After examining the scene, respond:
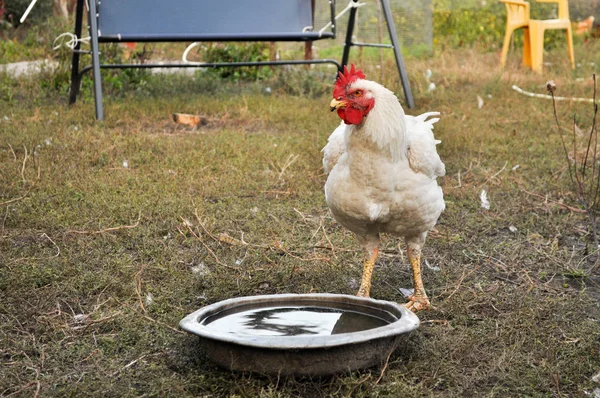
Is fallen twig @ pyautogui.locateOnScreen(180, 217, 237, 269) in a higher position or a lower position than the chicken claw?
higher

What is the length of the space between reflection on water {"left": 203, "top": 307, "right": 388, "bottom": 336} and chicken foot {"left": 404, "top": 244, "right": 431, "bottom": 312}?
→ 1.40 ft

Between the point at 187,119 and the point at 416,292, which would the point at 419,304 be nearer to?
the point at 416,292

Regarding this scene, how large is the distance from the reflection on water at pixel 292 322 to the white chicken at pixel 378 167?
39 centimetres

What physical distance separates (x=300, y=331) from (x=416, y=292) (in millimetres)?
704

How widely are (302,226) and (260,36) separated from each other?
10.1ft

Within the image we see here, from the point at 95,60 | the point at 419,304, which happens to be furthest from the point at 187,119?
the point at 419,304

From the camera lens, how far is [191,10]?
22.0ft

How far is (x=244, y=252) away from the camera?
11.8 ft

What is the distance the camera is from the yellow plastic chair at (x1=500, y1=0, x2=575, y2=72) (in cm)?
913

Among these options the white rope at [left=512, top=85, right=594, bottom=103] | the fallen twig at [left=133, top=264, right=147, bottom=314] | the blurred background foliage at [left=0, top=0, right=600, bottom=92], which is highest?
the blurred background foliage at [left=0, top=0, right=600, bottom=92]

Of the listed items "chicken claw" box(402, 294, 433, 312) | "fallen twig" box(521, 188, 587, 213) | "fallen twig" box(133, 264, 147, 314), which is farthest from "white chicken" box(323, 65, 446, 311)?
"fallen twig" box(521, 188, 587, 213)

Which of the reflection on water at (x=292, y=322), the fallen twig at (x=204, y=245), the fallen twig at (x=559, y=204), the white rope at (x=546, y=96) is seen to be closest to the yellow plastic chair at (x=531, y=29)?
the white rope at (x=546, y=96)

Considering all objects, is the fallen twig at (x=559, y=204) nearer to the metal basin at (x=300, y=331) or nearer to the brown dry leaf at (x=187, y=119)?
the metal basin at (x=300, y=331)

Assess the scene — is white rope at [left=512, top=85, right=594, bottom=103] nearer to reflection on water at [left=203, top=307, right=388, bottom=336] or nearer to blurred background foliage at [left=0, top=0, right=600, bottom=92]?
blurred background foliage at [left=0, top=0, right=600, bottom=92]
